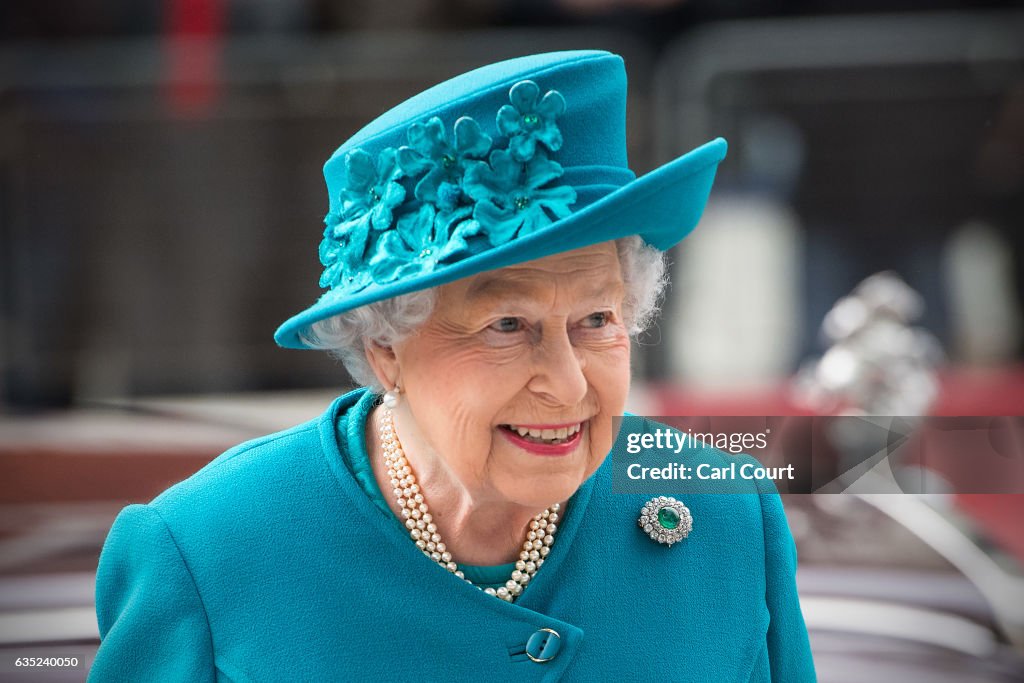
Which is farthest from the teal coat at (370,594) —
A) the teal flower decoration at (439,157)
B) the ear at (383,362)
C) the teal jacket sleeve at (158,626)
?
the teal flower decoration at (439,157)

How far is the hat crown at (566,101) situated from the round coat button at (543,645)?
568 millimetres

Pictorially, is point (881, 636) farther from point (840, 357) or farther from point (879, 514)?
point (840, 357)

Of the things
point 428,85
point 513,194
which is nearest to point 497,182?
point 513,194

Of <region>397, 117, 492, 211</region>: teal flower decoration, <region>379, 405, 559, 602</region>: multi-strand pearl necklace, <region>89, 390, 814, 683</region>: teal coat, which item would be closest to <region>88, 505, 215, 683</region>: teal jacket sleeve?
<region>89, 390, 814, 683</region>: teal coat

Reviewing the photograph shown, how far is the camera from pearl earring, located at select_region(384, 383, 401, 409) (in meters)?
1.54

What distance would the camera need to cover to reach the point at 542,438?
1.43 metres

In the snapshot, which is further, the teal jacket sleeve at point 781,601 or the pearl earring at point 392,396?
the teal jacket sleeve at point 781,601

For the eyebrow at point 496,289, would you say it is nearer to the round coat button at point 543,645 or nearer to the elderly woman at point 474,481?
the elderly woman at point 474,481

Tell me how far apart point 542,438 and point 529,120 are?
36cm

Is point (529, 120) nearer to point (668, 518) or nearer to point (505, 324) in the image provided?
point (505, 324)

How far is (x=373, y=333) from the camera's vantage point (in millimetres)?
1482

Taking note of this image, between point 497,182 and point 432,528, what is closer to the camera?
point 497,182

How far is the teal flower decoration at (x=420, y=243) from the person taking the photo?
134 cm

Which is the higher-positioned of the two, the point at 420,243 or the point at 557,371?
the point at 420,243
